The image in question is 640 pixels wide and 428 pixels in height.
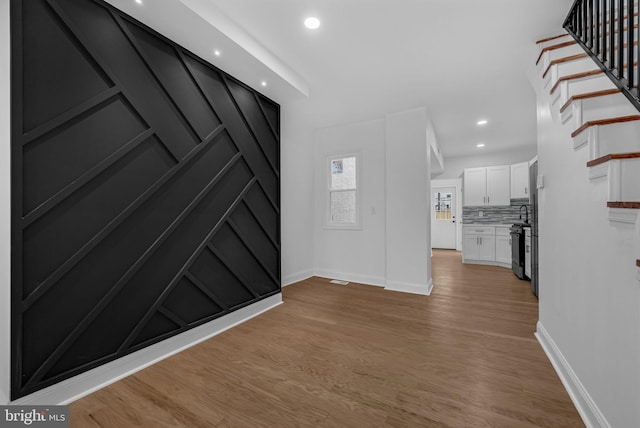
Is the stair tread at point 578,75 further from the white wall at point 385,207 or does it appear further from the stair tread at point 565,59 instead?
the white wall at point 385,207

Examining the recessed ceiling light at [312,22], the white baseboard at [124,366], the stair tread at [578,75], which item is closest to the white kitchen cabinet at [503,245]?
the stair tread at [578,75]

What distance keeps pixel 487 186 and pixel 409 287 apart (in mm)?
3849

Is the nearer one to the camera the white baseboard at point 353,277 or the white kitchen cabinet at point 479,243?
the white baseboard at point 353,277

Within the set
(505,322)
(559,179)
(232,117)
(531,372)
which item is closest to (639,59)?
(559,179)

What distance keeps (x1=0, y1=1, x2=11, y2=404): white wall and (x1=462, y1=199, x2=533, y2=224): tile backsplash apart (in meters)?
7.27

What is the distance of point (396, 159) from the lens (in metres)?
3.79

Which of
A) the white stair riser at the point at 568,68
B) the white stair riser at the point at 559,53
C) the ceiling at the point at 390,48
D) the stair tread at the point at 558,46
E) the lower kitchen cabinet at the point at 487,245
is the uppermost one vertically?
the ceiling at the point at 390,48

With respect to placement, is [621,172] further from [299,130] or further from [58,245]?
[299,130]

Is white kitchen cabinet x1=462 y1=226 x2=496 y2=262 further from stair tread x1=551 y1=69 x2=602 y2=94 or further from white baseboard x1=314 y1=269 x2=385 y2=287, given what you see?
stair tread x1=551 y1=69 x2=602 y2=94

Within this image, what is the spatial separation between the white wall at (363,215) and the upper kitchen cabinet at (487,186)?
327 centimetres

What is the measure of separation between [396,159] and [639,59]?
2.77 m

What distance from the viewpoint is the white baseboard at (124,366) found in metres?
1.44

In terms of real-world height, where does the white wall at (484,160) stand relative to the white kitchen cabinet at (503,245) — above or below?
above

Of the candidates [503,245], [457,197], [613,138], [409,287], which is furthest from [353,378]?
[457,197]
